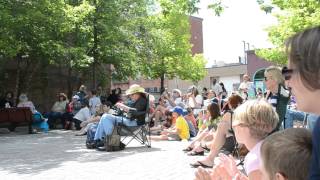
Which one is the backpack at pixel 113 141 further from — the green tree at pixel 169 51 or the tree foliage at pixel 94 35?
the green tree at pixel 169 51

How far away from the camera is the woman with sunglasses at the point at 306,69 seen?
1.73 m

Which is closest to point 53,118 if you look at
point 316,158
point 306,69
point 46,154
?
point 46,154

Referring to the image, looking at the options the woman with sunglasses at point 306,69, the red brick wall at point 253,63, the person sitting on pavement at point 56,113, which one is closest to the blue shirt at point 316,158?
the woman with sunglasses at point 306,69

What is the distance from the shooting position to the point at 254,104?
11.6ft

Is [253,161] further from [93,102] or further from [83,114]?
[93,102]

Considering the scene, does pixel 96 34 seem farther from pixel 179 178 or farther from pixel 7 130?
pixel 179 178

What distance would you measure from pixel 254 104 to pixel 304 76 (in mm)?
1769

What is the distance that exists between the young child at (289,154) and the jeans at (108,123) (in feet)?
31.1

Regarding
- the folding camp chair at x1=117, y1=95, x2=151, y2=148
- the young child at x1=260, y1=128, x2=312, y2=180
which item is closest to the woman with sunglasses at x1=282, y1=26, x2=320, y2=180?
the young child at x1=260, y1=128, x2=312, y2=180

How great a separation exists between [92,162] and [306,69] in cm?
803

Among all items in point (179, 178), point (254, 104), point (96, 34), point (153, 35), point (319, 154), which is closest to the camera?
point (319, 154)

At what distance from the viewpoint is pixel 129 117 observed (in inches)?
459

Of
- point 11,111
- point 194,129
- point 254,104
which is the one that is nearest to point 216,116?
point 194,129

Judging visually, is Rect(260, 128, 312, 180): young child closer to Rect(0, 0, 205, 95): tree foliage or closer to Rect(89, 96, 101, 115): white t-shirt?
Rect(0, 0, 205, 95): tree foliage
